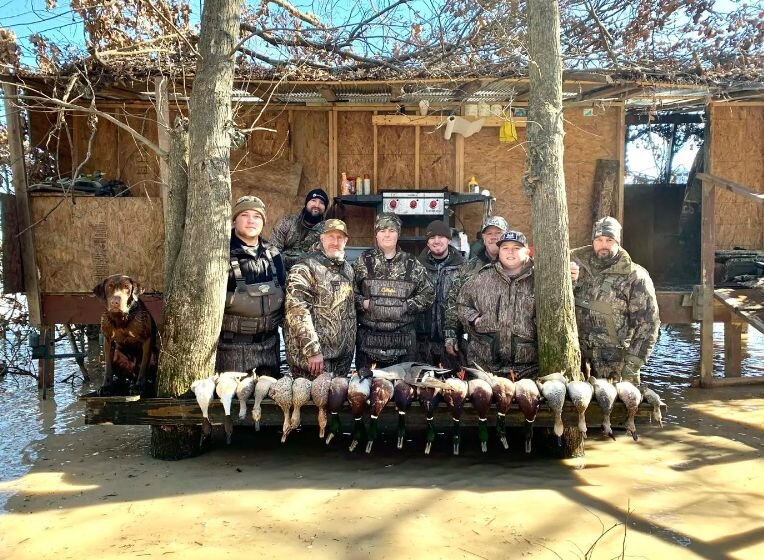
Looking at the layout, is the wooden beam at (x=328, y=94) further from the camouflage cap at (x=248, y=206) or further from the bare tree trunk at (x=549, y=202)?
the bare tree trunk at (x=549, y=202)

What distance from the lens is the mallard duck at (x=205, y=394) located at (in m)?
4.71

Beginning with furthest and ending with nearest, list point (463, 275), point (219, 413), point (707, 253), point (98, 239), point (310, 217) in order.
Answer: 1. point (707, 253)
2. point (98, 239)
3. point (310, 217)
4. point (463, 275)
5. point (219, 413)

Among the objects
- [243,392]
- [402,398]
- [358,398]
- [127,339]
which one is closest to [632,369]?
[402,398]

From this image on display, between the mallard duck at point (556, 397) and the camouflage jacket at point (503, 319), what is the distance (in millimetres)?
696

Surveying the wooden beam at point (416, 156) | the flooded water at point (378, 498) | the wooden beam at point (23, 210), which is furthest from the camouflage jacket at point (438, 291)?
the wooden beam at point (23, 210)

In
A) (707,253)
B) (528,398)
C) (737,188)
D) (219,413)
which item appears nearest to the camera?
(528,398)

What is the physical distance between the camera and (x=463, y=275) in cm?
586

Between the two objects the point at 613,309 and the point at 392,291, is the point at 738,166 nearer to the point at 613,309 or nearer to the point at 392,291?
the point at 613,309

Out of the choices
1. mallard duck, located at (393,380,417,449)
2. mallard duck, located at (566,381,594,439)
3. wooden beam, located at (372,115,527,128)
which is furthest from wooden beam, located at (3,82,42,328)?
mallard duck, located at (566,381,594,439)

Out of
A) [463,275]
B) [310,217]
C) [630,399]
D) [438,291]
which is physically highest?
[310,217]

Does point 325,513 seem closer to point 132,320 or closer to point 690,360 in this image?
point 132,320

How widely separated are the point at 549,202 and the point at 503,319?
43.4 inches

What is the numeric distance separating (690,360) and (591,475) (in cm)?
633

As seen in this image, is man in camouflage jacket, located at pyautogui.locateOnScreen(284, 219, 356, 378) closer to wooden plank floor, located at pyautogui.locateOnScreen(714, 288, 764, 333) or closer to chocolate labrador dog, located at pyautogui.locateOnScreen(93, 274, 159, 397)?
chocolate labrador dog, located at pyautogui.locateOnScreen(93, 274, 159, 397)
